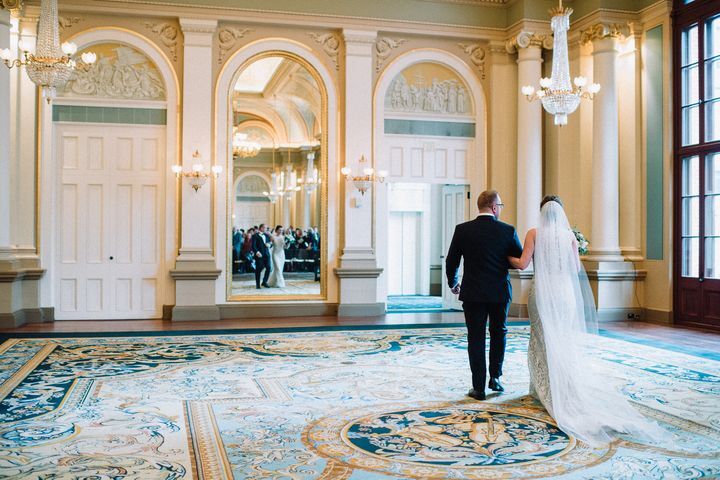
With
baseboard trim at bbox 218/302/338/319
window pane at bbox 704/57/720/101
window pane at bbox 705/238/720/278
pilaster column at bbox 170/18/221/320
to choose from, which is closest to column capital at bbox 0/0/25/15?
pilaster column at bbox 170/18/221/320

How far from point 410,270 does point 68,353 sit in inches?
396

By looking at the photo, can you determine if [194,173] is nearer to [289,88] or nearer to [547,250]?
[289,88]

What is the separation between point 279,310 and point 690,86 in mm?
7243

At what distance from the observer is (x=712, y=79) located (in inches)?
407

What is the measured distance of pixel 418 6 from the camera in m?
12.3

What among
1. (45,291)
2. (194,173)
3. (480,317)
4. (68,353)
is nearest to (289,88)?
(194,173)

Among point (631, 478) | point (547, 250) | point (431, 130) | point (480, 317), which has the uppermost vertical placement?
point (431, 130)

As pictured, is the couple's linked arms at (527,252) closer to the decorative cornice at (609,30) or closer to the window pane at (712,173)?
the window pane at (712,173)

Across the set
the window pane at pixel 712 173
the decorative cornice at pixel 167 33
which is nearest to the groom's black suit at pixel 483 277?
the window pane at pixel 712 173

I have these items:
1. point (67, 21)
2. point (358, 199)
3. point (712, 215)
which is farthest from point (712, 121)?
point (67, 21)

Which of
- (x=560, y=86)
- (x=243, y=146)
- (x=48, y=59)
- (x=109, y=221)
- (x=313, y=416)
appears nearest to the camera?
(x=313, y=416)

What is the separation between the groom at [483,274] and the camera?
18.7ft

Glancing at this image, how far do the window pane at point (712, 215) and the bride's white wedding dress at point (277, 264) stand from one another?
660cm

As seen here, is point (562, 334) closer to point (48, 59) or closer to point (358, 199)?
point (48, 59)
